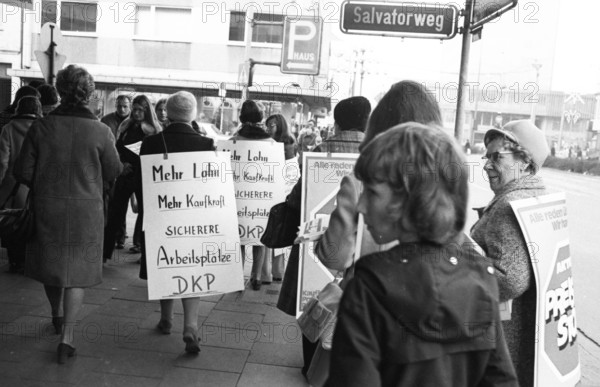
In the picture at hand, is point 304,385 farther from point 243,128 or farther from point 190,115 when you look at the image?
point 243,128

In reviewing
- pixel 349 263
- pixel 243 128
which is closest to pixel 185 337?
pixel 349 263

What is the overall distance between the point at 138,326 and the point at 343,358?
3.75 m

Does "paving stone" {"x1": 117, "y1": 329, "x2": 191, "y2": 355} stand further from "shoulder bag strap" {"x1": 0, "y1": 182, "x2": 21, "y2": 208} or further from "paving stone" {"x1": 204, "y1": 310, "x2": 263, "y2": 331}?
"shoulder bag strap" {"x1": 0, "y1": 182, "x2": 21, "y2": 208}

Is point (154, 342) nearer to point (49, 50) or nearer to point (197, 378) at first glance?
point (197, 378)

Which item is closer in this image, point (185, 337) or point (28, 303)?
point (185, 337)

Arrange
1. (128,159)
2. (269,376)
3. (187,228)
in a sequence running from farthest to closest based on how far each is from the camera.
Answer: (128,159), (187,228), (269,376)

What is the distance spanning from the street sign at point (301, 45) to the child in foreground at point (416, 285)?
27.7ft

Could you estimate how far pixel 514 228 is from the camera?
95.5 inches

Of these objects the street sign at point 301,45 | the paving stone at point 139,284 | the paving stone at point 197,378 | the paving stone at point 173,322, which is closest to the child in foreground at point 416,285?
the paving stone at point 197,378

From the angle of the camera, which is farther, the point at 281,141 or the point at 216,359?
the point at 281,141

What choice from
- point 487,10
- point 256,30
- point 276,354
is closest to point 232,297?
point 276,354

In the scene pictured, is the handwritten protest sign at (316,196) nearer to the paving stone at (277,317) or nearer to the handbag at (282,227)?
the handbag at (282,227)

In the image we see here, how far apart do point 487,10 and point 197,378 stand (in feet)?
9.74

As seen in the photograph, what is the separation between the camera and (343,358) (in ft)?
4.48
